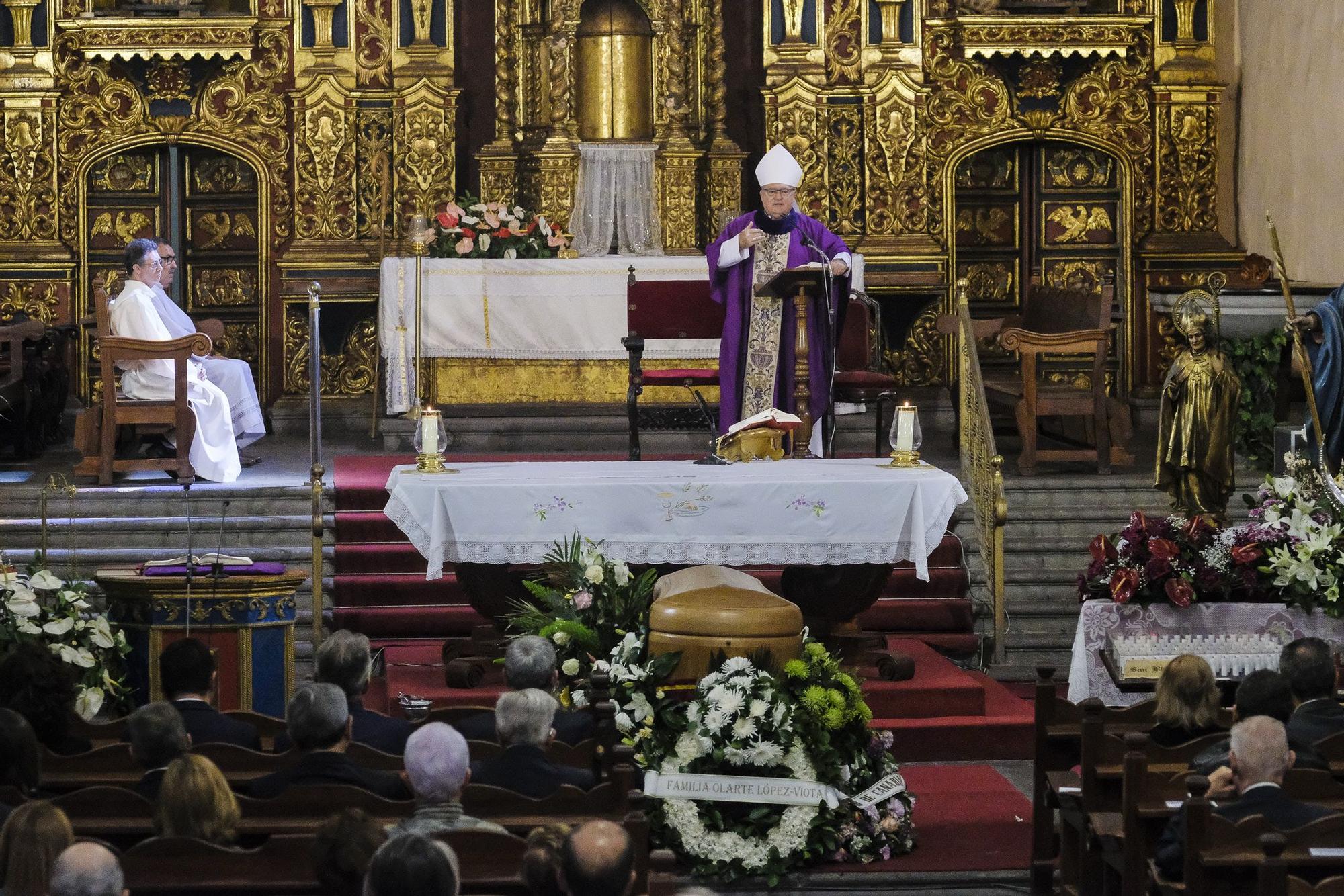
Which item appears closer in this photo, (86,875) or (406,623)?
(86,875)

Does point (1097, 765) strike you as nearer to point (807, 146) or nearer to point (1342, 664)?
point (1342, 664)

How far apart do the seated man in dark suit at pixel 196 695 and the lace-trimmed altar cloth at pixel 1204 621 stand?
13.5 feet

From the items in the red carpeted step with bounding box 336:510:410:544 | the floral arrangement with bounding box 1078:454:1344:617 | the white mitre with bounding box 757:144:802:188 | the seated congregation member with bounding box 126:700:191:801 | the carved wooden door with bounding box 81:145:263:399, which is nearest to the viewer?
the seated congregation member with bounding box 126:700:191:801

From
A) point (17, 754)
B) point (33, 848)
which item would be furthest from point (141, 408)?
point (33, 848)

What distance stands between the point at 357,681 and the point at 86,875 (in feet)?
7.78

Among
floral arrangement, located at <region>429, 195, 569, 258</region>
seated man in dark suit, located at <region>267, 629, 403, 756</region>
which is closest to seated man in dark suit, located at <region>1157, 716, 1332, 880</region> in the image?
seated man in dark suit, located at <region>267, 629, 403, 756</region>

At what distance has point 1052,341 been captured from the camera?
40.8 ft

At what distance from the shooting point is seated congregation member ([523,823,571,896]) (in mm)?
4245

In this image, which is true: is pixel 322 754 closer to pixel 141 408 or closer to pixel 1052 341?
pixel 141 408

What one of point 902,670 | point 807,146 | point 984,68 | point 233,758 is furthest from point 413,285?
point 233,758

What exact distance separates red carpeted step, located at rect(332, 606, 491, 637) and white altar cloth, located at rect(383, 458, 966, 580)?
1.63 m

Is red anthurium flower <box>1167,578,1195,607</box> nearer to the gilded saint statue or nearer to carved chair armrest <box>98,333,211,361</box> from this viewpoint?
the gilded saint statue

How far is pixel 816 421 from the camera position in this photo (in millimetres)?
10992

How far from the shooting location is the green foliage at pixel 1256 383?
12.3m
